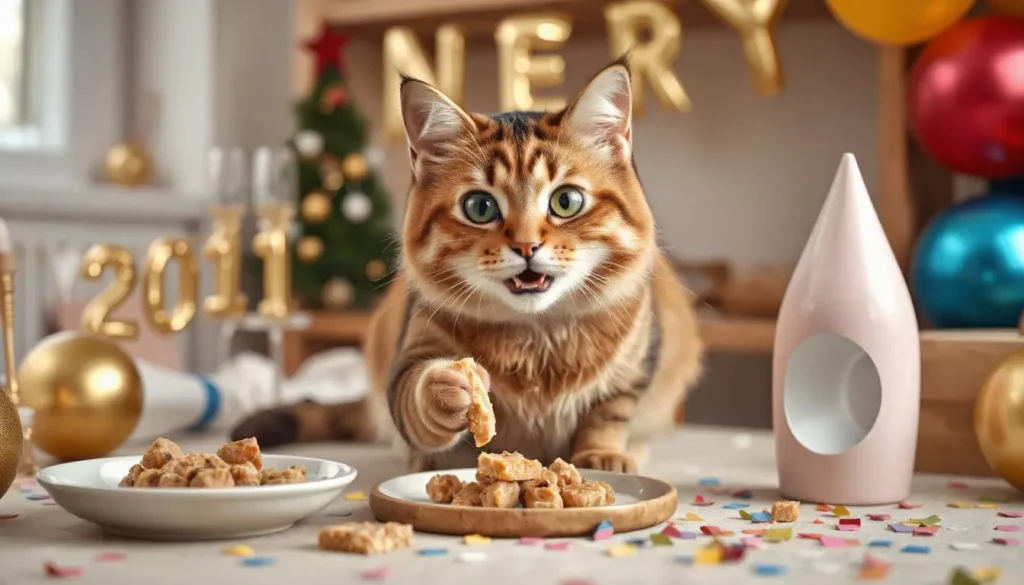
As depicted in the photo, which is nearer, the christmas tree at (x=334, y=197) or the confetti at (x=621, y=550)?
the confetti at (x=621, y=550)

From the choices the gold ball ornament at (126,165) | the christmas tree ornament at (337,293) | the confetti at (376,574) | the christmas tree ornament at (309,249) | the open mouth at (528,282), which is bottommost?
the confetti at (376,574)

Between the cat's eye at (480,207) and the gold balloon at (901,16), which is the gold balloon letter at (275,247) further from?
the gold balloon at (901,16)

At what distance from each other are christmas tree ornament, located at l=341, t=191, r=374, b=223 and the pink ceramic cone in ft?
6.90

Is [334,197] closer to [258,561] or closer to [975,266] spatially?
[975,266]

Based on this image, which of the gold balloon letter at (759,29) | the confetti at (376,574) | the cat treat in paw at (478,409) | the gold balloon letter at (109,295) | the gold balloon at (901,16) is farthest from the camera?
the gold balloon letter at (759,29)

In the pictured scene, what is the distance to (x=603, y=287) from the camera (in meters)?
1.23

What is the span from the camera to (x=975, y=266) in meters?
1.80

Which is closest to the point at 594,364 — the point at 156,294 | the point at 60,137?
the point at 156,294

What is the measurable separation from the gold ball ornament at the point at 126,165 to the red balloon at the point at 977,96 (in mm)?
2177

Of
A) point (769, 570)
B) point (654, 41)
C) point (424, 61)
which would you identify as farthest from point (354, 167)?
point (769, 570)

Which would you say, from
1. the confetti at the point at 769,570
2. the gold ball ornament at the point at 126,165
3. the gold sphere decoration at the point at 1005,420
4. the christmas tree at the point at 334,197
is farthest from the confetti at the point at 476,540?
the gold ball ornament at the point at 126,165

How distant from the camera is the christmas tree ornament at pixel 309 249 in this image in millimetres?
3180

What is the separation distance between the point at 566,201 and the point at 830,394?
1.31 feet

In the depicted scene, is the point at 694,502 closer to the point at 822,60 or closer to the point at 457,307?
the point at 457,307
